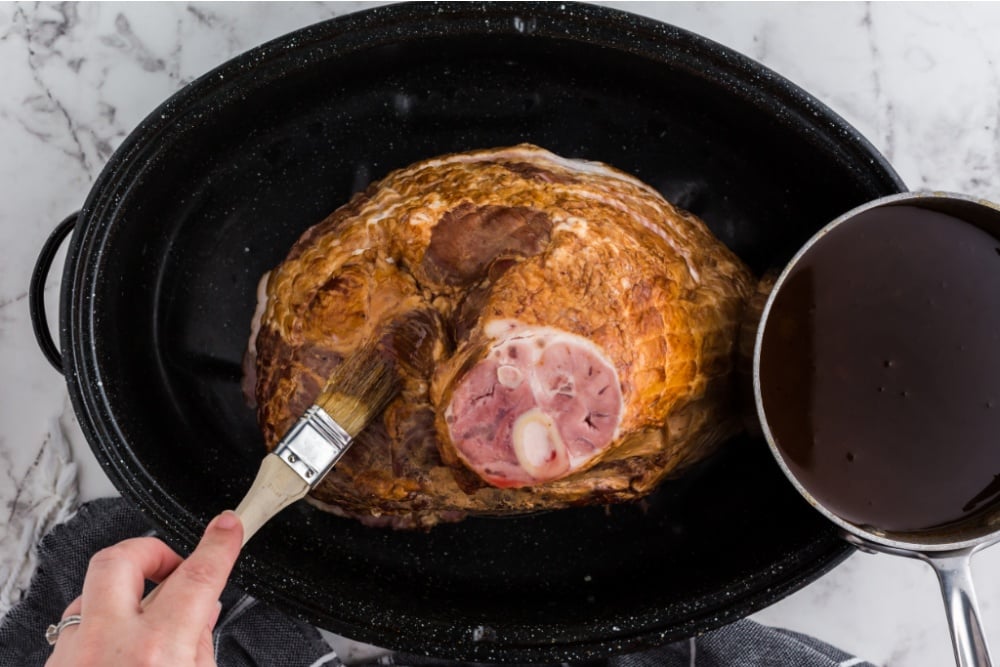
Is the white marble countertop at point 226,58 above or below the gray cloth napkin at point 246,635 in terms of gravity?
above

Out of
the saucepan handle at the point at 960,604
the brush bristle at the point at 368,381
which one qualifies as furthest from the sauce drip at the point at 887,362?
the brush bristle at the point at 368,381

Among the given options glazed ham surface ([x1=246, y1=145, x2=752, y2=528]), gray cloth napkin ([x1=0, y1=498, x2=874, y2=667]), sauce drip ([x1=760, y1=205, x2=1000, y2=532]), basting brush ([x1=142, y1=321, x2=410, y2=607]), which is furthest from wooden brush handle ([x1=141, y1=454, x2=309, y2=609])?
sauce drip ([x1=760, y1=205, x2=1000, y2=532])

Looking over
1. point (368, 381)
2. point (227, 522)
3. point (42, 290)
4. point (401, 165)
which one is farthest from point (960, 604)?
point (42, 290)

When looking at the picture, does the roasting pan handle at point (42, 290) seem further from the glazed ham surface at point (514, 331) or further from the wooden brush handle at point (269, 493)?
the wooden brush handle at point (269, 493)

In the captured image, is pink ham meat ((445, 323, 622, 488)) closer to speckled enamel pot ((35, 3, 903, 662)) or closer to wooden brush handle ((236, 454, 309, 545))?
wooden brush handle ((236, 454, 309, 545))

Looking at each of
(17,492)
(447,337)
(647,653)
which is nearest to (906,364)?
(447,337)

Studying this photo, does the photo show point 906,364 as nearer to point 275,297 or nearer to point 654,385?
point 654,385

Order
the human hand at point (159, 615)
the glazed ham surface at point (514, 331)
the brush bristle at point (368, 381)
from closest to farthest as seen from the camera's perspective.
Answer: the human hand at point (159, 615) → the glazed ham surface at point (514, 331) → the brush bristle at point (368, 381)

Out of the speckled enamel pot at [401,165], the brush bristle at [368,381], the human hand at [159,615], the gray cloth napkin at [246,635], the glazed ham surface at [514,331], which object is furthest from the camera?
the gray cloth napkin at [246,635]
